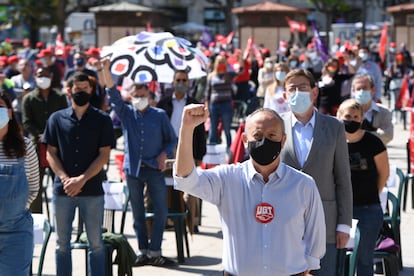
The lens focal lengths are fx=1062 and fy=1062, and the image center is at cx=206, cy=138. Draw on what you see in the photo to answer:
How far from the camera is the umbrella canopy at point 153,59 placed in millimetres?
11508

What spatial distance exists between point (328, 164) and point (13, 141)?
1.90 meters

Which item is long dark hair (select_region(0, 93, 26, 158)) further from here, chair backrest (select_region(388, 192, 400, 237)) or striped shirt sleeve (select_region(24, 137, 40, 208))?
chair backrest (select_region(388, 192, 400, 237))

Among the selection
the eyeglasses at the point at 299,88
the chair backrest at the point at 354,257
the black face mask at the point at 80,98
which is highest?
the eyeglasses at the point at 299,88

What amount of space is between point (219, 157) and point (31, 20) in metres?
45.7

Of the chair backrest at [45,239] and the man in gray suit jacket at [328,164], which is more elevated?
the man in gray suit jacket at [328,164]

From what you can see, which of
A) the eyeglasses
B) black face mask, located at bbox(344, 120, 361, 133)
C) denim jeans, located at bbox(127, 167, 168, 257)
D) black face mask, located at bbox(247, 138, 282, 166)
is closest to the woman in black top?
black face mask, located at bbox(344, 120, 361, 133)

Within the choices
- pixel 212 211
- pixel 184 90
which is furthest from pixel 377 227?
pixel 212 211

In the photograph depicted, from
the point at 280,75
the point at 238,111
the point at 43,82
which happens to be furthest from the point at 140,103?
the point at 238,111

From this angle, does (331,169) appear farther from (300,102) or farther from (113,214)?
(113,214)

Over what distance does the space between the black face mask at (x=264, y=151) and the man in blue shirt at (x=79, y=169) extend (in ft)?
10.6

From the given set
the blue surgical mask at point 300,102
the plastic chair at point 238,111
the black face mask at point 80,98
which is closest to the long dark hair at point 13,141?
the black face mask at point 80,98

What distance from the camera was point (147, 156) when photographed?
9453 mm

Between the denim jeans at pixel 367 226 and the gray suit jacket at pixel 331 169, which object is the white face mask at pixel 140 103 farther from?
the gray suit jacket at pixel 331 169

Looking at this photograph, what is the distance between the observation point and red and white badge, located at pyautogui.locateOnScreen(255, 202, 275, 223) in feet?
16.0
